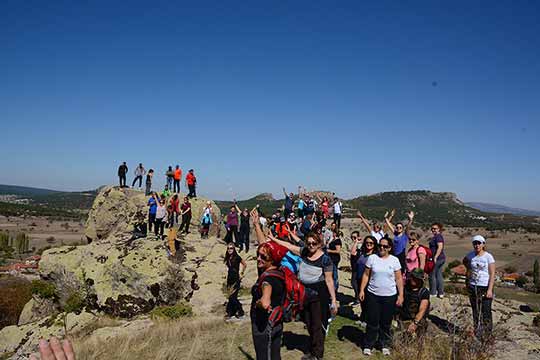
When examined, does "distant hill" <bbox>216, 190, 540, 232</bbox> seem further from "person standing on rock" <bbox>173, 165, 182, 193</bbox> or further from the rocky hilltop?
the rocky hilltop

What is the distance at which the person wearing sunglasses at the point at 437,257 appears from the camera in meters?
8.87

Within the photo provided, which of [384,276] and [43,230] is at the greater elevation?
[384,276]

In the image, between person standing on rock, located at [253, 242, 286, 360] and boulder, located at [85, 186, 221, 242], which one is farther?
boulder, located at [85, 186, 221, 242]

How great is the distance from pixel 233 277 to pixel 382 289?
12.0 feet

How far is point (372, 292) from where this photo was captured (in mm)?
5746

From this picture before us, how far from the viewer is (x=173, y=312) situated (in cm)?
1062

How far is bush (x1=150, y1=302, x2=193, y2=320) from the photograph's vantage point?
34.3ft

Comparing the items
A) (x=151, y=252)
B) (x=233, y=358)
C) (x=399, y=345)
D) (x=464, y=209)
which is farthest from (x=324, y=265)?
(x=464, y=209)

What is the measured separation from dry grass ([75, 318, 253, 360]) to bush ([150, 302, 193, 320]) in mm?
2339

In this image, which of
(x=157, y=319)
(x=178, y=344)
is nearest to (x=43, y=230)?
(x=157, y=319)

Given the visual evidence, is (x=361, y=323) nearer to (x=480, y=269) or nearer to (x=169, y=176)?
(x=480, y=269)

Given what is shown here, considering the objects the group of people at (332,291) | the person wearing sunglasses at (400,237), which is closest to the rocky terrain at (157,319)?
the group of people at (332,291)

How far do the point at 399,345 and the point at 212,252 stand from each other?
32.0 ft

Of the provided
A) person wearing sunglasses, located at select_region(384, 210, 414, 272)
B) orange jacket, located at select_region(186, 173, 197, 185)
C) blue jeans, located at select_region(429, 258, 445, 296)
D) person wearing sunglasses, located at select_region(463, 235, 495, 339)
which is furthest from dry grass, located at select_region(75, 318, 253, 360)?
orange jacket, located at select_region(186, 173, 197, 185)
